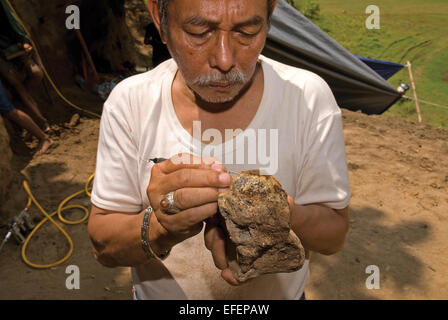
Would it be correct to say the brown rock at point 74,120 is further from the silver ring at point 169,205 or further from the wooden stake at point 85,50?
the silver ring at point 169,205

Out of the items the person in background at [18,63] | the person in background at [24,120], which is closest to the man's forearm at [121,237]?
the person in background at [24,120]

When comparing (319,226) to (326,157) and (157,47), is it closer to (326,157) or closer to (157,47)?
(326,157)

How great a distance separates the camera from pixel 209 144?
1.48m

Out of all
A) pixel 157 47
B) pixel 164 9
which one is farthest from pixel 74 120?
pixel 164 9

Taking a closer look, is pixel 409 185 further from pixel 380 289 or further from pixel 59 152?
pixel 59 152

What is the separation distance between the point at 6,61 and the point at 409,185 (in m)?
6.24

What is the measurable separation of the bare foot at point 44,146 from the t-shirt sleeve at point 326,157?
5.35 metres

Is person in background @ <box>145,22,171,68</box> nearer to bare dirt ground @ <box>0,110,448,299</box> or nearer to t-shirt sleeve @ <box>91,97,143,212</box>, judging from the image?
bare dirt ground @ <box>0,110,448,299</box>

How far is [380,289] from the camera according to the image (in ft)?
11.6

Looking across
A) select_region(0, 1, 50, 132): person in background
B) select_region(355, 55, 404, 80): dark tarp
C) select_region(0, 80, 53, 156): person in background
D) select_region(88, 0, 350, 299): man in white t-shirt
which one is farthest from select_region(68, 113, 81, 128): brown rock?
select_region(355, 55, 404, 80): dark tarp

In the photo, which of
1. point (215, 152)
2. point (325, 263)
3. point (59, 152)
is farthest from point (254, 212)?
point (59, 152)

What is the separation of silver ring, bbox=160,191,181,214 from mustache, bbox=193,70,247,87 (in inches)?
18.7

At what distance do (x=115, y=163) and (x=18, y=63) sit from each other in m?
5.26

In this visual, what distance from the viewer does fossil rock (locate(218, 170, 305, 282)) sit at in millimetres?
1208
